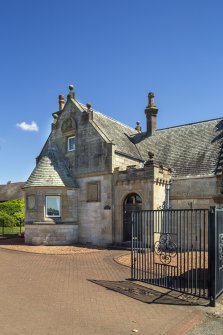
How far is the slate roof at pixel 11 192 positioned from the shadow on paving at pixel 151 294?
38.8 m

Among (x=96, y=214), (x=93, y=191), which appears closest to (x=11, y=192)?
(x=93, y=191)

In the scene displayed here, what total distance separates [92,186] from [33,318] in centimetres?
1472

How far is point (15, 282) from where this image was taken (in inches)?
399

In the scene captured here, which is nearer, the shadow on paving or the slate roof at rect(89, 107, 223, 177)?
the shadow on paving

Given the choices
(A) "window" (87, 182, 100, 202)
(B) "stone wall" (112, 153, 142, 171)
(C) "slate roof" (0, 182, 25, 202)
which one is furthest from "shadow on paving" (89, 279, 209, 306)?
(C) "slate roof" (0, 182, 25, 202)

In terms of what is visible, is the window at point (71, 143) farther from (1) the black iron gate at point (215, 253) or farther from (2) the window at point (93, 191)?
(1) the black iron gate at point (215, 253)

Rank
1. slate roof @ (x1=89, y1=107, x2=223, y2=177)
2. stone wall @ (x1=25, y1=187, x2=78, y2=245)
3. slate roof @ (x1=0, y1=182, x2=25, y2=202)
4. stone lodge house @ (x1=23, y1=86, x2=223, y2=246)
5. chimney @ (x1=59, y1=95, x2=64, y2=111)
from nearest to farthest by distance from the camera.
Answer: stone lodge house @ (x1=23, y1=86, x2=223, y2=246) < slate roof @ (x1=89, y1=107, x2=223, y2=177) < stone wall @ (x1=25, y1=187, x2=78, y2=245) < chimney @ (x1=59, y1=95, x2=64, y2=111) < slate roof @ (x1=0, y1=182, x2=25, y2=202)

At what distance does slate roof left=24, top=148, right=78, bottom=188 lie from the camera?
2118 cm

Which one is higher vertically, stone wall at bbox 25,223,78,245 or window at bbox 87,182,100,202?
window at bbox 87,182,100,202

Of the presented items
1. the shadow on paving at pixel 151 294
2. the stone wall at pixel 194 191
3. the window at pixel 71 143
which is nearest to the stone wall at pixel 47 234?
the window at pixel 71 143

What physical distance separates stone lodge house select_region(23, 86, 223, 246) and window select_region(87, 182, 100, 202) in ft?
0.22

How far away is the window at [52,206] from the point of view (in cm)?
2117

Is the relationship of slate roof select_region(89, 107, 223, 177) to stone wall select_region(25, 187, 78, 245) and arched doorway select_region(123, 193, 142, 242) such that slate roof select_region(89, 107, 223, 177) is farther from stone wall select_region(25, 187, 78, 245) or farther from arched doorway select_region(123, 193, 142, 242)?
stone wall select_region(25, 187, 78, 245)

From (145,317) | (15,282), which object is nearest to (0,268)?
(15,282)
